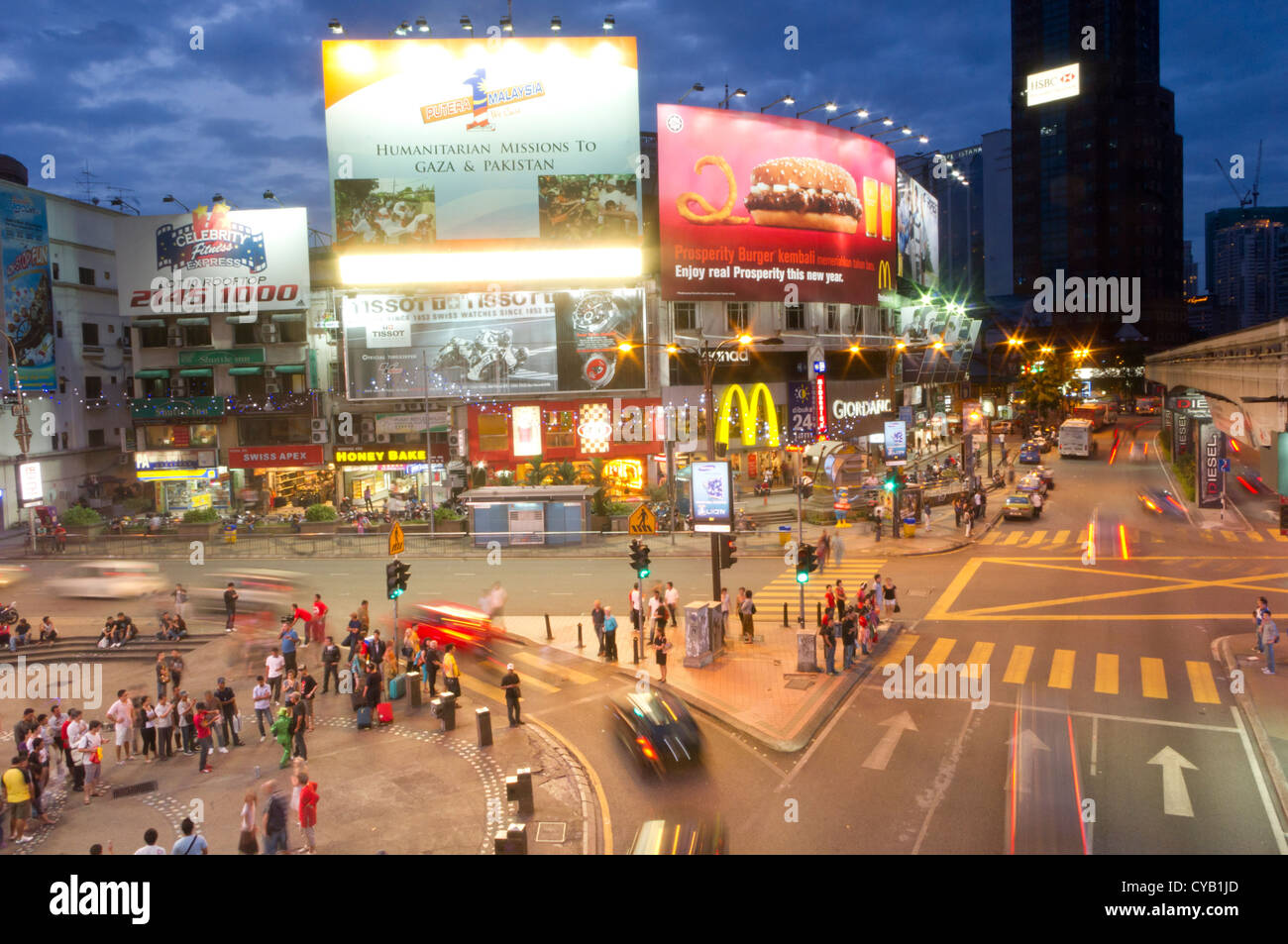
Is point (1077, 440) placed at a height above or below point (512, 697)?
above

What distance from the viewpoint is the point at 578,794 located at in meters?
15.4

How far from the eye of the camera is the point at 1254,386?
3256 cm

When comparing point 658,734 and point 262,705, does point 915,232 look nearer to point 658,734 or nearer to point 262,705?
point 658,734

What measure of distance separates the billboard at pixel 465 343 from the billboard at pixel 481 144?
285 cm

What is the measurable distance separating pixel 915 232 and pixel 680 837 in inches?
2874

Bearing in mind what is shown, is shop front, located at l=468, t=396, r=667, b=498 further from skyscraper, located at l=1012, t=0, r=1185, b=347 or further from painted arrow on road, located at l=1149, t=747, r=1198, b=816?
skyscraper, located at l=1012, t=0, r=1185, b=347

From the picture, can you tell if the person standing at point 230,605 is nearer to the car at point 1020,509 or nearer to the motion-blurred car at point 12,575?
the motion-blurred car at point 12,575

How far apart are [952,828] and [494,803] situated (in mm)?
7555

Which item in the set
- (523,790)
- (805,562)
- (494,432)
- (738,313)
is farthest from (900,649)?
(738,313)

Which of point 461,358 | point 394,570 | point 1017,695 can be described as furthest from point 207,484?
point 1017,695

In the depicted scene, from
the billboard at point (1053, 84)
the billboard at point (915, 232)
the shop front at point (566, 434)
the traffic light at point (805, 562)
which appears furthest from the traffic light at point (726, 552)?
the billboard at point (1053, 84)

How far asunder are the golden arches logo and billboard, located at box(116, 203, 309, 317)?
89.5 ft

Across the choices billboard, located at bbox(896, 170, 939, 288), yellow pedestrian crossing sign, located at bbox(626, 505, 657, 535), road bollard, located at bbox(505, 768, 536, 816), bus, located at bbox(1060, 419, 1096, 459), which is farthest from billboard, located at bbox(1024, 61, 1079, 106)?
road bollard, located at bbox(505, 768, 536, 816)

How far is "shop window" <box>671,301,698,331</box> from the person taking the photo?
56.6 m
